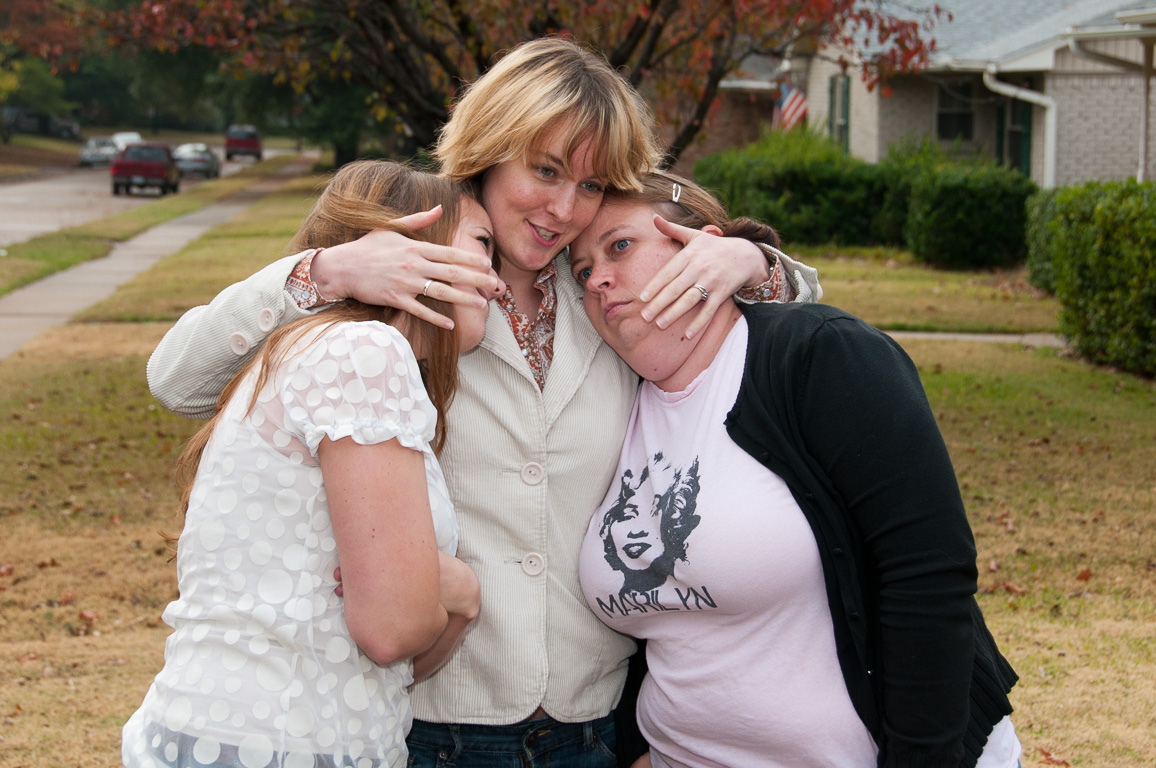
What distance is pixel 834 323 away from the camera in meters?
2.15

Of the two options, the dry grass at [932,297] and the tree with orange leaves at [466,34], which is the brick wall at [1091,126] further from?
the tree with orange leaves at [466,34]

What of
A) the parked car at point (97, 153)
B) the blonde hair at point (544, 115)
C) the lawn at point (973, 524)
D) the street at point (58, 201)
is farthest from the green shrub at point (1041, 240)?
the parked car at point (97, 153)

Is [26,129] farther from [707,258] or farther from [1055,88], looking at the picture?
[707,258]

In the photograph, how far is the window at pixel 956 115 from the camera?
825 inches

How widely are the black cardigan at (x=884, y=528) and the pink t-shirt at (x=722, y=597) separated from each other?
4 cm

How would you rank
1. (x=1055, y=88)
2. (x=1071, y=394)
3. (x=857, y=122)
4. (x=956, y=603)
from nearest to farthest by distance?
(x=956, y=603)
(x=1071, y=394)
(x=1055, y=88)
(x=857, y=122)

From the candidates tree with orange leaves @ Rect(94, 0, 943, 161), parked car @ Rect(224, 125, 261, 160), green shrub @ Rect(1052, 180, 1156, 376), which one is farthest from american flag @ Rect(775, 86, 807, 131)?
parked car @ Rect(224, 125, 261, 160)

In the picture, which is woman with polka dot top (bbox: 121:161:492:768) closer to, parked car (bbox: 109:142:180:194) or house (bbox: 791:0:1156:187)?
house (bbox: 791:0:1156:187)

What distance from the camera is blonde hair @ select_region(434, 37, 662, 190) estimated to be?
7.50 ft

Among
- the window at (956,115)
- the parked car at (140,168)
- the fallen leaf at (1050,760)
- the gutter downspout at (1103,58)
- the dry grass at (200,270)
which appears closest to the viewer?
the fallen leaf at (1050,760)

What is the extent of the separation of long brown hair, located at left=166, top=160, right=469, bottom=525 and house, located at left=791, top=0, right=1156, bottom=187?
1435 centimetres

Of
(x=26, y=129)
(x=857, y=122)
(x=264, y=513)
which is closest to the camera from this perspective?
(x=264, y=513)

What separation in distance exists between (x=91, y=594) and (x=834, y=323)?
5017 mm

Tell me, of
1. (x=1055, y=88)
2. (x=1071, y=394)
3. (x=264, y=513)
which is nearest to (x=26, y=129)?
(x=1055, y=88)
